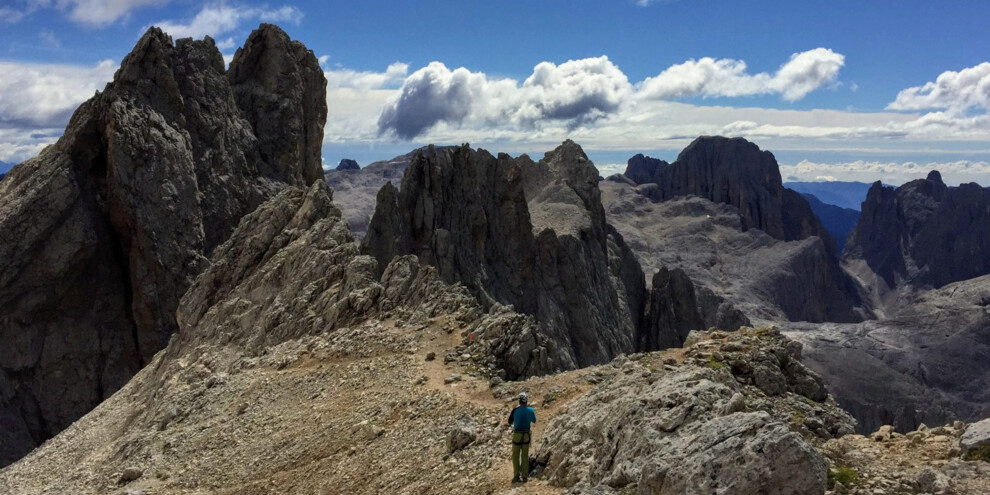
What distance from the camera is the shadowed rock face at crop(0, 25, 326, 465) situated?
7000 cm

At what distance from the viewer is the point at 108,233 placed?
2955 inches

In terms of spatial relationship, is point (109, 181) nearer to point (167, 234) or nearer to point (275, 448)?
point (167, 234)

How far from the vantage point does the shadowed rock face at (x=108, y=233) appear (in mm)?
70000

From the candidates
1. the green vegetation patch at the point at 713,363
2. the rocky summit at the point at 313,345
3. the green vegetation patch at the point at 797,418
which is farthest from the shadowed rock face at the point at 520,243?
the green vegetation patch at the point at 797,418

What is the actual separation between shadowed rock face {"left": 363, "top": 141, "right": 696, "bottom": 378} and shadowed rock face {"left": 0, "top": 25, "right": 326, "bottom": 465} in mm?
20970

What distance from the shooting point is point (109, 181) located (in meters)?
Answer: 73.9

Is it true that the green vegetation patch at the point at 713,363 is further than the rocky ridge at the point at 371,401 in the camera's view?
Yes

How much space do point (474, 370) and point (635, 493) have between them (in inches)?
599

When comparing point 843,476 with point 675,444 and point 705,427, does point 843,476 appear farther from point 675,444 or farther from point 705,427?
point 675,444

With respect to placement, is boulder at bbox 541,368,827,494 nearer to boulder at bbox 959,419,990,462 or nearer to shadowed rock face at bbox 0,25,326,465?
boulder at bbox 959,419,990,462

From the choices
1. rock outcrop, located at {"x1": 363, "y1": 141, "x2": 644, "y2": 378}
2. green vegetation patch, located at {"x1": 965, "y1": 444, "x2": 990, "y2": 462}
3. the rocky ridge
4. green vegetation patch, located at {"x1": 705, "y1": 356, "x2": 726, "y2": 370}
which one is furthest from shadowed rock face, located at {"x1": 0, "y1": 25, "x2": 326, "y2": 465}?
green vegetation patch, located at {"x1": 965, "y1": 444, "x2": 990, "y2": 462}

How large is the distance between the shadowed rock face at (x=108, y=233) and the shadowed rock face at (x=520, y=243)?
68.8 feet

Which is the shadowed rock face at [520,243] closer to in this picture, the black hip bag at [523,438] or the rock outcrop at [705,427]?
the rock outcrop at [705,427]

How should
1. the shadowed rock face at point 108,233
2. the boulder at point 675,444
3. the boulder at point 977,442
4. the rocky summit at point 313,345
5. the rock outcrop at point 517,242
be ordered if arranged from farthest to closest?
1. the rock outcrop at point 517,242
2. the shadowed rock face at point 108,233
3. the rocky summit at point 313,345
4. the boulder at point 977,442
5. the boulder at point 675,444
